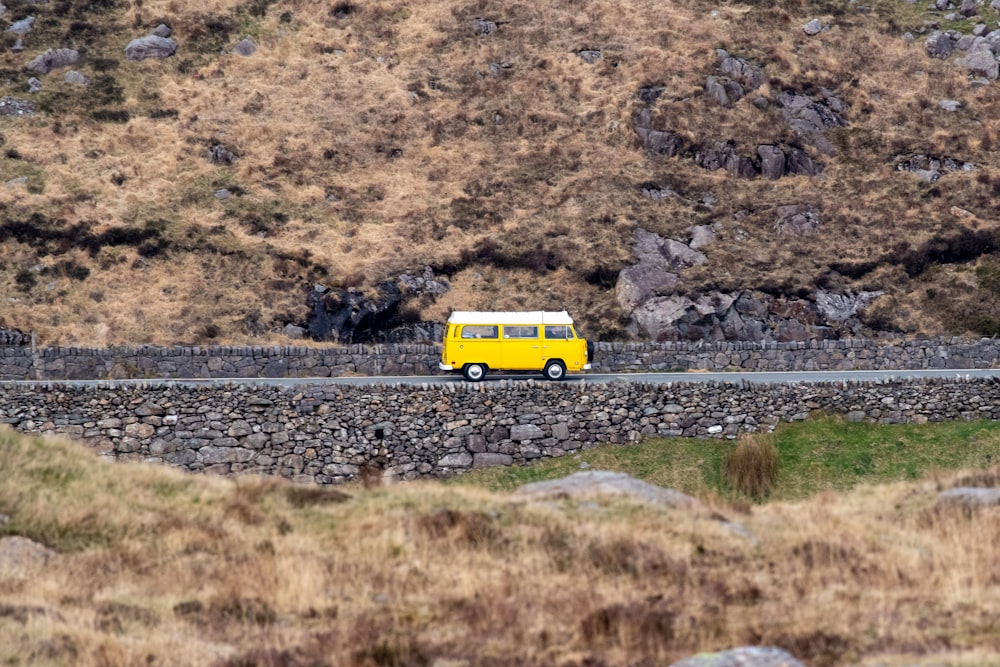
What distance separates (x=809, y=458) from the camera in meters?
30.2

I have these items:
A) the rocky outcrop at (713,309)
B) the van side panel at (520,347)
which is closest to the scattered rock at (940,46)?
the rocky outcrop at (713,309)

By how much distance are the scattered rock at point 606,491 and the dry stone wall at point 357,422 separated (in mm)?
11746

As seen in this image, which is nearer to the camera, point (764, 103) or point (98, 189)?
point (98, 189)

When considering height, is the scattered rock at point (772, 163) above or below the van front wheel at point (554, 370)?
above

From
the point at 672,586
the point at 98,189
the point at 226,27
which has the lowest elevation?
the point at 672,586

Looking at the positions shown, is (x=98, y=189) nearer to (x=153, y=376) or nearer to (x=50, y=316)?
(x=50, y=316)

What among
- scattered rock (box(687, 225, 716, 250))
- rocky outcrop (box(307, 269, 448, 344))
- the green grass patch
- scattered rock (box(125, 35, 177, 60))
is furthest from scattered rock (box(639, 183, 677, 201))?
scattered rock (box(125, 35, 177, 60))

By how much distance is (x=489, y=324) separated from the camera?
113 ft

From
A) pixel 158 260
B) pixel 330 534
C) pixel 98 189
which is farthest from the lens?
pixel 98 189

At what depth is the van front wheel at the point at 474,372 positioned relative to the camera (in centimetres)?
3450

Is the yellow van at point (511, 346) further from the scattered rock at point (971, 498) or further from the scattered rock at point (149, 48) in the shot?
the scattered rock at point (149, 48)

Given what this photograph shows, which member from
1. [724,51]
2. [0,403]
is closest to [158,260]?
[0,403]

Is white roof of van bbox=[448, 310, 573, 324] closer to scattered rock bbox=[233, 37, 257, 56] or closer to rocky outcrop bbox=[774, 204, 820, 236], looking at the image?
rocky outcrop bbox=[774, 204, 820, 236]

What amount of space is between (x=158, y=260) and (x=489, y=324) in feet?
59.5
